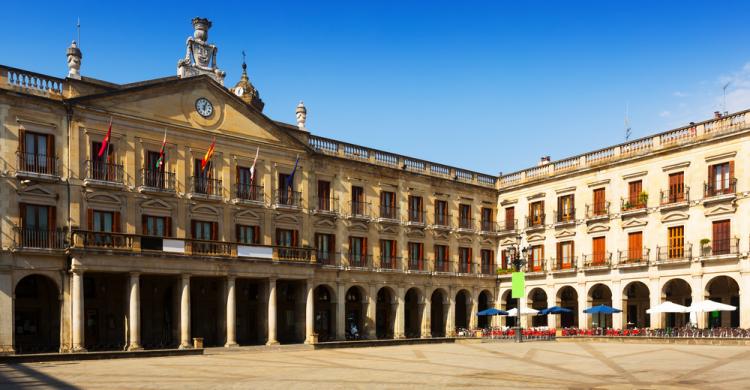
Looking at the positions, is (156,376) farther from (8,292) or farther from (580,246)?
(580,246)

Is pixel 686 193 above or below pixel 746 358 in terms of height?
above

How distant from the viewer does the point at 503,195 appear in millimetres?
57094

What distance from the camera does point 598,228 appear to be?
4972cm

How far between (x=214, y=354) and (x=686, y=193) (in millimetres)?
27789

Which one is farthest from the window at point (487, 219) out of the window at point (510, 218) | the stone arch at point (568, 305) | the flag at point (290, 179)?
the flag at point (290, 179)

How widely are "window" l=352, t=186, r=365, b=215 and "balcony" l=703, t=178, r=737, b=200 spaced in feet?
65.6

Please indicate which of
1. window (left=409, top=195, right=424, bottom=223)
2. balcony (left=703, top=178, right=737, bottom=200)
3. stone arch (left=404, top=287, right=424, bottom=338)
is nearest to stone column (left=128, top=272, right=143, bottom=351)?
window (left=409, top=195, right=424, bottom=223)

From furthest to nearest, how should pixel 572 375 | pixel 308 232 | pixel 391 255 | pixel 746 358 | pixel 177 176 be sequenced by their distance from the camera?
pixel 391 255 < pixel 308 232 < pixel 177 176 < pixel 746 358 < pixel 572 375

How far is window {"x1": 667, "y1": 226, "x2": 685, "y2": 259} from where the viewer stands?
44.9m

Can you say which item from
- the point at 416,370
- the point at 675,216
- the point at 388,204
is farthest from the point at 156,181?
the point at 675,216

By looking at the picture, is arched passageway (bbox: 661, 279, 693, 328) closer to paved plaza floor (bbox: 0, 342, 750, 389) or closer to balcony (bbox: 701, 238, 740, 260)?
balcony (bbox: 701, 238, 740, 260)

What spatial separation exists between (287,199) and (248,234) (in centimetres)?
327

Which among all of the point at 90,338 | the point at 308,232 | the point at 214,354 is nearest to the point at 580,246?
the point at 308,232

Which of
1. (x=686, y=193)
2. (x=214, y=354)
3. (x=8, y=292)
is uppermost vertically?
(x=686, y=193)
